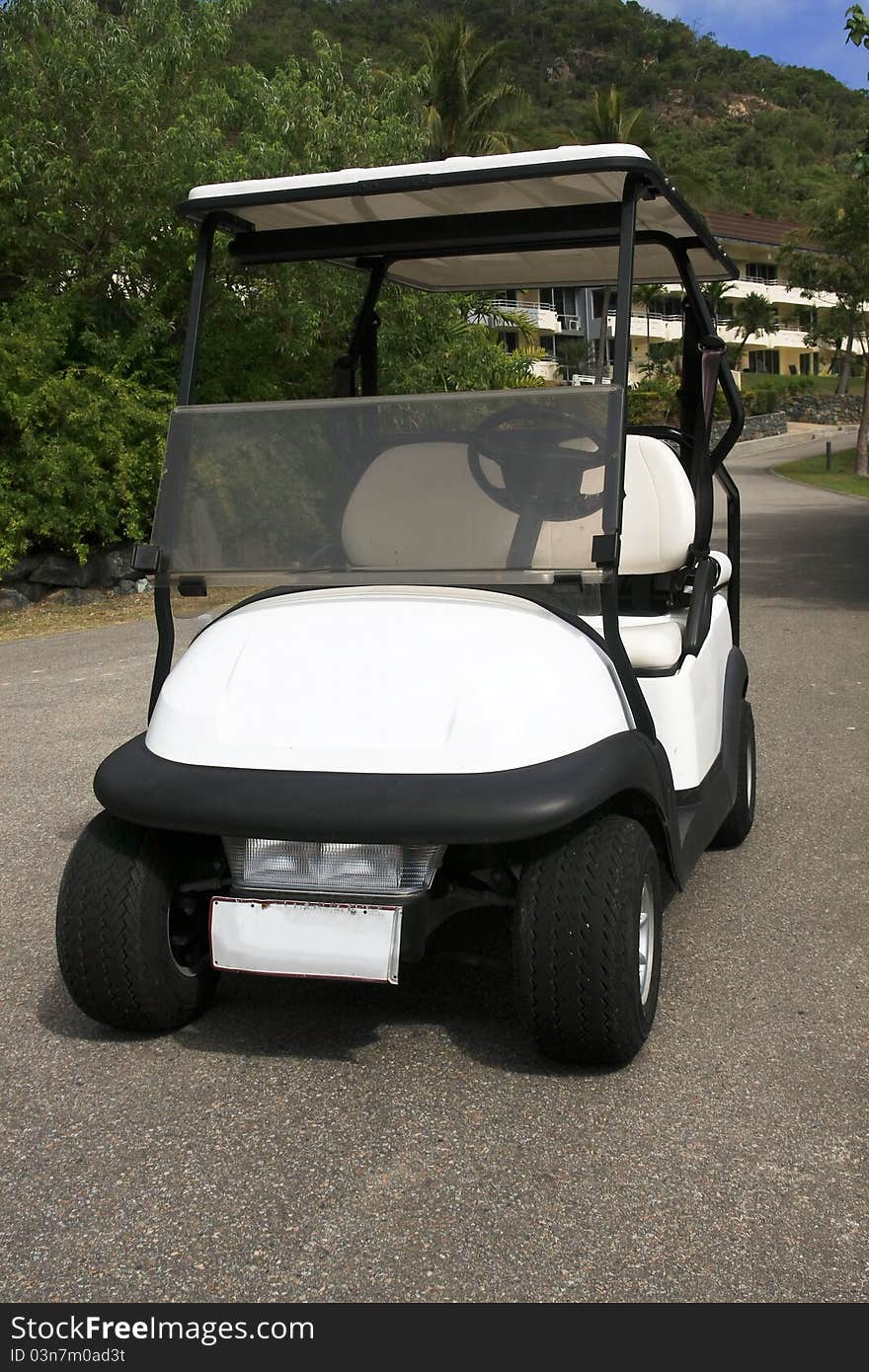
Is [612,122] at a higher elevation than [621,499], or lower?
higher

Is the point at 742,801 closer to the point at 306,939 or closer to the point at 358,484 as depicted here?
the point at 358,484

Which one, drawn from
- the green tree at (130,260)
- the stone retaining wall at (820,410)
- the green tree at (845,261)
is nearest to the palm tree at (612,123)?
the green tree at (845,261)

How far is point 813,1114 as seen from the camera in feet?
9.53

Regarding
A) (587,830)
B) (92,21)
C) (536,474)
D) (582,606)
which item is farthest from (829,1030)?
(92,21)

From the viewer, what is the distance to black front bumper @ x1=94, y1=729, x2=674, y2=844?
8.93ft

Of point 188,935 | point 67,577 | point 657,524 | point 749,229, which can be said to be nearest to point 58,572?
point 67,577

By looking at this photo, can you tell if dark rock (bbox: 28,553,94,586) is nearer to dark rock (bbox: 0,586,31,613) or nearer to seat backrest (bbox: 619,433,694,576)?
dark rock (bbox: 0,586,31,613)

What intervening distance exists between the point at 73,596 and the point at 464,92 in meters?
24.3

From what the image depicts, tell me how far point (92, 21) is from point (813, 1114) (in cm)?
1365

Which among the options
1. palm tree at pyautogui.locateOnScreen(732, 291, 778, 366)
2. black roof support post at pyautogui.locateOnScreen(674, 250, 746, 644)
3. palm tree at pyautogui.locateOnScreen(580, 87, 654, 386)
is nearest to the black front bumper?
black roof support post at pyautogui.locateOnScreen(674, 250, 746, 644)

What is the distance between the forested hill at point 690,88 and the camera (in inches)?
3364

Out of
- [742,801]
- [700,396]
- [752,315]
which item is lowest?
[752,315]

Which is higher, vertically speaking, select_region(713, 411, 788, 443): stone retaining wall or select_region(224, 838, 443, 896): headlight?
select_region(224, 838, 443, 896): headlight

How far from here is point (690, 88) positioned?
390 feet
